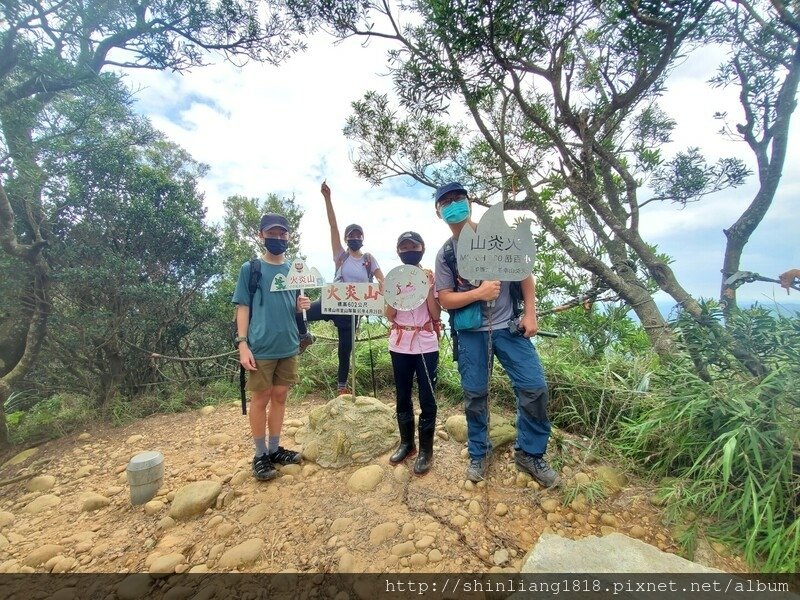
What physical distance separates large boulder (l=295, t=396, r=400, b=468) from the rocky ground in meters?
0.10

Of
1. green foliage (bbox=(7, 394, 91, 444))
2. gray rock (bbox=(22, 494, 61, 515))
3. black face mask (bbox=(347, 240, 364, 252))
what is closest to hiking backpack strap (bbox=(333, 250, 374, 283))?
black face mask (bbox=(347, 240, 364, 252))

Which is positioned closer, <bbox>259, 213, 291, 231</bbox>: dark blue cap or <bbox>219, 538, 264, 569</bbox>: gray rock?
<bbox>219, 538, 264, 569</bbox>: gray rock

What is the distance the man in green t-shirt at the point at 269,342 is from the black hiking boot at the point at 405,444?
0.88m

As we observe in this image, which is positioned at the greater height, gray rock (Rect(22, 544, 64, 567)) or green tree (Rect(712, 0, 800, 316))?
green tree (Rect(712, 0, 800, 316))

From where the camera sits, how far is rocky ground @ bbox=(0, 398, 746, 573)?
2.00 meters

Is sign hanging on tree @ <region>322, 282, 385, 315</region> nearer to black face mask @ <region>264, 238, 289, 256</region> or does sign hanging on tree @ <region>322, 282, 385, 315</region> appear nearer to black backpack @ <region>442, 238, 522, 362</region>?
black face mask @ <region>264, 238, 289, 256</region>

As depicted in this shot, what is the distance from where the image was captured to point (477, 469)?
2.52m

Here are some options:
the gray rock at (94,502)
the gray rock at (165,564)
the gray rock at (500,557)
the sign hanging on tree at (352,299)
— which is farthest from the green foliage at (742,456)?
the gray rock at (94,502)

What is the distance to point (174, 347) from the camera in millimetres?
5316

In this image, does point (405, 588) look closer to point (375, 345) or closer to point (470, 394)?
point (470, 394)

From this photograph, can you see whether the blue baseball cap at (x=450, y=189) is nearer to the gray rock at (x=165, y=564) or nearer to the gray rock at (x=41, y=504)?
the gray rock at (x=165, y=564)

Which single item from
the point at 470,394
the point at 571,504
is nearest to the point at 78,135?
the point at 470,394

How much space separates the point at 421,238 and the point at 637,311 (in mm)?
2580

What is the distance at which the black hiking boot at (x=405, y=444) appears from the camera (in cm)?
278
